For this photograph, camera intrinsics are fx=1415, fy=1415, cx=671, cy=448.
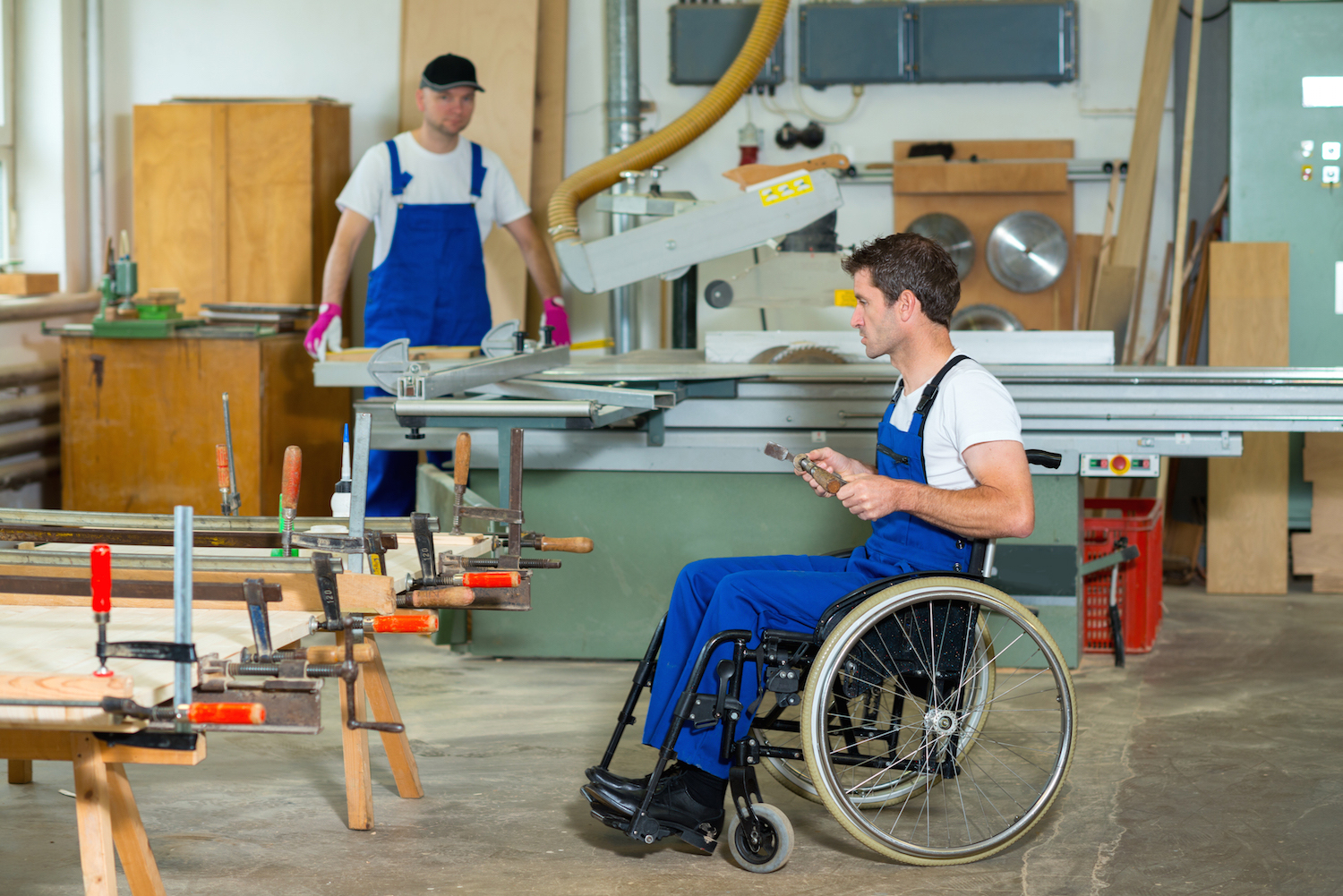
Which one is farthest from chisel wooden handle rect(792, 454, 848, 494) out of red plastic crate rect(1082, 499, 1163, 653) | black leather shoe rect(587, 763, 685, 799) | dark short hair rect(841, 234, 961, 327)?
red plastic crate rect(1082, 499, 1163, 653)

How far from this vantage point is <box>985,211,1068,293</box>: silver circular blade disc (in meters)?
5.06

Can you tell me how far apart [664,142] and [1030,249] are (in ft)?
5.20

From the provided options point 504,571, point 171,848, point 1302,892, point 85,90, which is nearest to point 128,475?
point 85,90

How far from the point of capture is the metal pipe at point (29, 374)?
480cm

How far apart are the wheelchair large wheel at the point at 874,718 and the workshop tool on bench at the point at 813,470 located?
353 millimetres

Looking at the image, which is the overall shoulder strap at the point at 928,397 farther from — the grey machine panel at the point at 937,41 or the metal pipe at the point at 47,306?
the metal pipe at the point at 47,306

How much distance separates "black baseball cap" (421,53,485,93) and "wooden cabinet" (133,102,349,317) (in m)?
0.87

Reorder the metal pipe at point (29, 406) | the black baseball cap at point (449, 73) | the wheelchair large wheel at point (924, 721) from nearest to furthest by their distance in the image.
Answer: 1. the wheelchair large wheel at point (924, 721)
2. the black baseball cap at point (449, 73)
3. the metal pipe at point (29, 406)

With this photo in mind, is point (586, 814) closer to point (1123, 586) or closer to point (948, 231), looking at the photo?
point (1123, 586)

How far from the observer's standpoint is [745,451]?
3.56 meters

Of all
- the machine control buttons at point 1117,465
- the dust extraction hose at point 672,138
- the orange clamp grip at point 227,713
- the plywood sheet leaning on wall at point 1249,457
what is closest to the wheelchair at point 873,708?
the orange clamp grip at point 227,713

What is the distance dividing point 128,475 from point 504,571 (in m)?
3.05

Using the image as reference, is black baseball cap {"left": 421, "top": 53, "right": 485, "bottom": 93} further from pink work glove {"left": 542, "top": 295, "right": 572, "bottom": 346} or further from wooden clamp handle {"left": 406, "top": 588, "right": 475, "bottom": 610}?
wooden clamp handle {"left": 406, "top": 588, "right": 475, "bottom": 610}

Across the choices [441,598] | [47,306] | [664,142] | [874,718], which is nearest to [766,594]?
[874,718]
